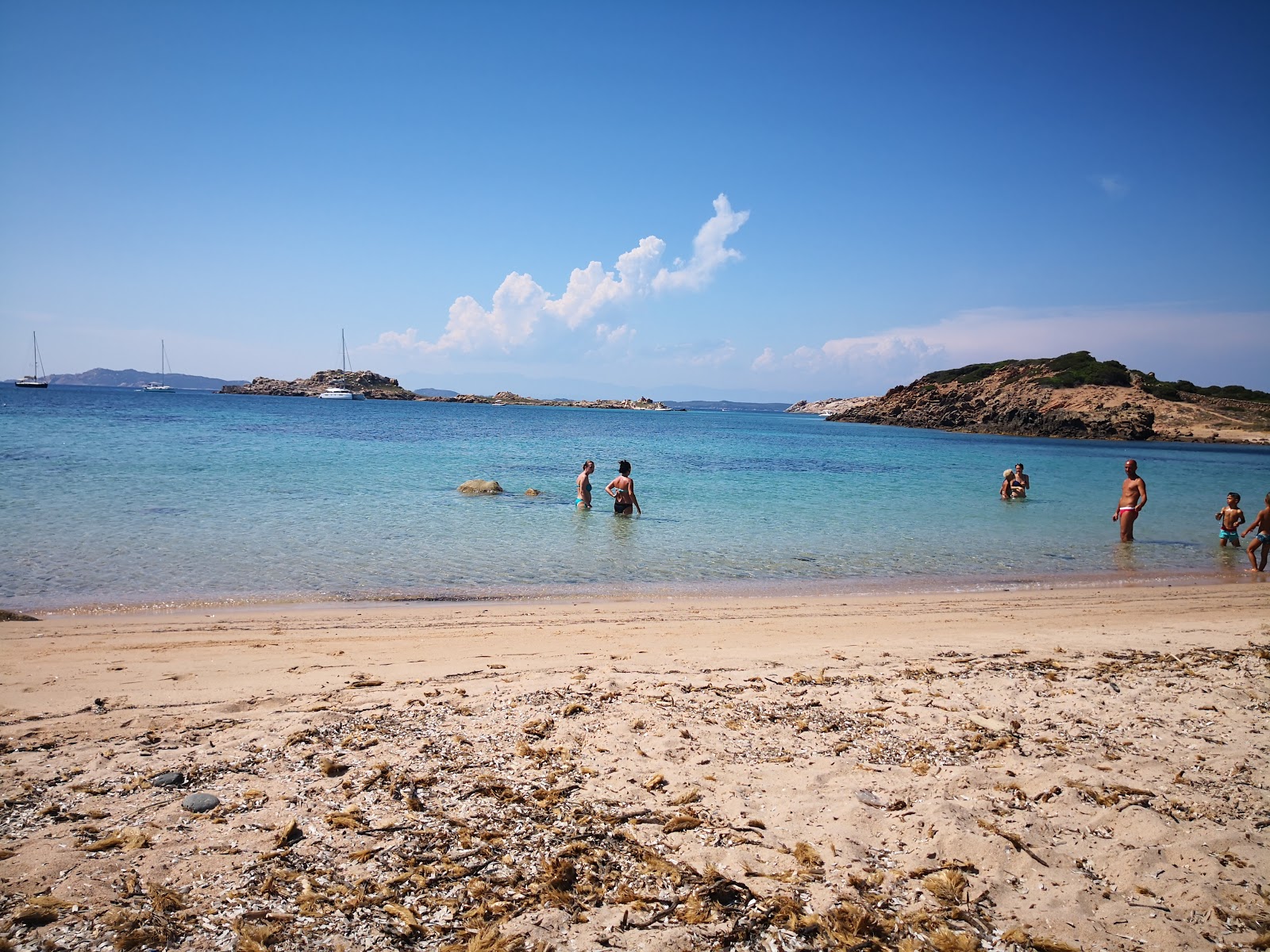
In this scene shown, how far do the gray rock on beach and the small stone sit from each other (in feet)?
54.5

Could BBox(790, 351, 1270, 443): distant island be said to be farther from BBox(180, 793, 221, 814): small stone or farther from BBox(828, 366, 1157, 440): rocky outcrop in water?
BBox(180, 793, 221, 814): small stone

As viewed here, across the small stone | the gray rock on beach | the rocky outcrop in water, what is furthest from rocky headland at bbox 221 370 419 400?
the small stone

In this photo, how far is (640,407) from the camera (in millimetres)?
199125

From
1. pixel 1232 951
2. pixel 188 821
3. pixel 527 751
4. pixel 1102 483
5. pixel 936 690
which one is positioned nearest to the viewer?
pixel 1232 951

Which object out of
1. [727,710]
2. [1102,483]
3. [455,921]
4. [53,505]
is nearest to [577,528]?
[727,710]

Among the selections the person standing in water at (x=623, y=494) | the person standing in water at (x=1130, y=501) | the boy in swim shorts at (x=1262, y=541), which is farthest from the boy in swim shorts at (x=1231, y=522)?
the person standing in water at (x=623, y=494)

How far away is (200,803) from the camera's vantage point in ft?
13.3

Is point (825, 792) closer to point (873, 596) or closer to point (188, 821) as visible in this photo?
point (188, 821)

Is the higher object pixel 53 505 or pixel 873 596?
pixel 53 505

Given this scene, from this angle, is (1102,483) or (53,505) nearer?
(53,505)

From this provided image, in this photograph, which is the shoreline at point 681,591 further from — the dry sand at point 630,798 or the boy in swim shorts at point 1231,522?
the boy in swim shorts at point 1231,522

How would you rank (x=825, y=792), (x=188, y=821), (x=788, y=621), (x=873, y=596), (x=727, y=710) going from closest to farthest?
(x=188, y=821) → (x=825, y=792) → (x=727, y=710) → (x=788, y=621) → (x=873, y=596)

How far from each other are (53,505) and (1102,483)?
37.2 m

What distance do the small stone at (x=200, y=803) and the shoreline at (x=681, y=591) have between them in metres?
5.97
